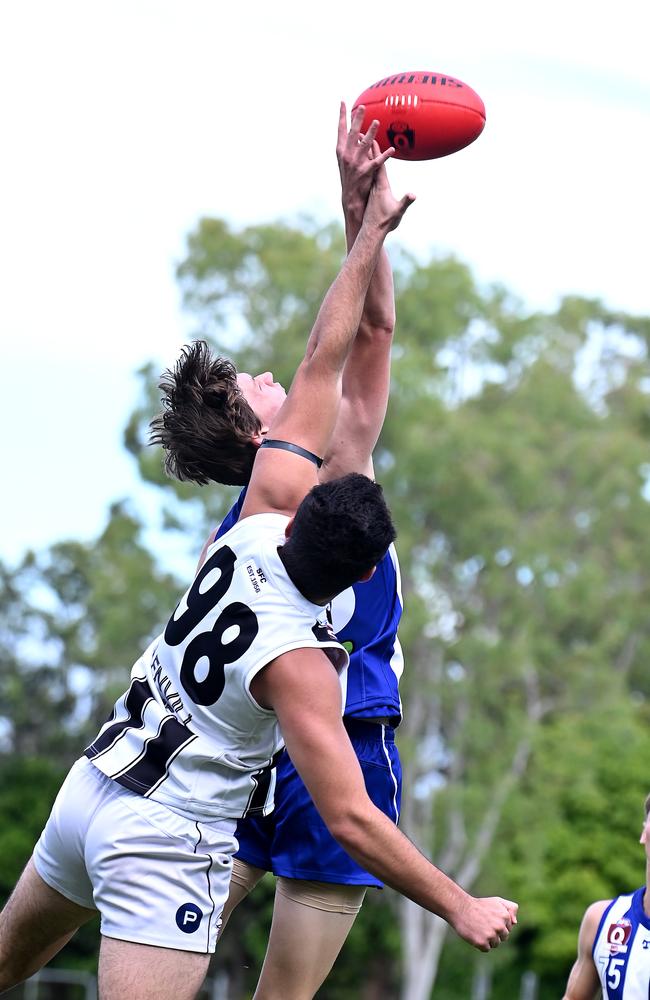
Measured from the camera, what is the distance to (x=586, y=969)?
5.80 metres

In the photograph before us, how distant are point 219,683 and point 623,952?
3077 mm

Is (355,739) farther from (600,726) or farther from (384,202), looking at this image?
(600,726)

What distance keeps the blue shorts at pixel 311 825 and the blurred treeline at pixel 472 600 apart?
1970 centimetres

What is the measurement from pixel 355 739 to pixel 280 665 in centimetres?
106

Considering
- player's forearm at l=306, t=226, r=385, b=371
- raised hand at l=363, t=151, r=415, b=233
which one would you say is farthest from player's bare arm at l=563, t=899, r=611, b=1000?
raised hand at l=363, t=151, r=415, b=233

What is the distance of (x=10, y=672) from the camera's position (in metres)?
36.0

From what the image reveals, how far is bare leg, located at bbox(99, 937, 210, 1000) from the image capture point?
3467 mm

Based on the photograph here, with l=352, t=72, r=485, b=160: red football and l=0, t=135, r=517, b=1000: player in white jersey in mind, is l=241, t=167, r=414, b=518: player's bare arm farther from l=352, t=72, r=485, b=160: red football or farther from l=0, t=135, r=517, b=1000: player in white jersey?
l=352, t=72, r=485, b=160: red football

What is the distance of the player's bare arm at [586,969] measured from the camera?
574 centimetres

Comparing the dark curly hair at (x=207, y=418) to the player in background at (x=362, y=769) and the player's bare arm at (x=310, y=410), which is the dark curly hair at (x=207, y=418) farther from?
the player's bare arm at (x=310, y=410)

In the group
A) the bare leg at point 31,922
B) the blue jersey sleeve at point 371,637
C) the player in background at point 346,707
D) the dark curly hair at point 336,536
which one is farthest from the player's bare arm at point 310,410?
the bare leg at point 31,922

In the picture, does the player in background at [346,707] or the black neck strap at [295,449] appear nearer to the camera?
the black neck strap at [295,449]

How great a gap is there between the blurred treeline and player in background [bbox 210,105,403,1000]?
19601 millimetres

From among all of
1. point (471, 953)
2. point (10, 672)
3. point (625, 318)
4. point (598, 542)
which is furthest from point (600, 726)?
point (625, 318)
